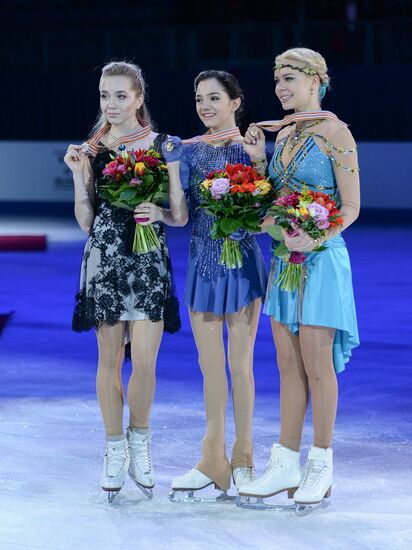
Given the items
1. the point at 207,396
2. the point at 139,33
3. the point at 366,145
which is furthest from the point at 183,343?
the point at 139,33

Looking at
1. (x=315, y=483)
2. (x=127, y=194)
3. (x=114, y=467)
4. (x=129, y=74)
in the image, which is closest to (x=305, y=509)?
(x=315, y=483)

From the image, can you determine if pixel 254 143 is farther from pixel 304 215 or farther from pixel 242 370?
pixel 242 370

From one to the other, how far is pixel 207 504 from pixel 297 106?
1.50 m

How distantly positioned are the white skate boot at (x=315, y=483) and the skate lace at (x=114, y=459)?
68 centimetres

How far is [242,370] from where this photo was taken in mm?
4379

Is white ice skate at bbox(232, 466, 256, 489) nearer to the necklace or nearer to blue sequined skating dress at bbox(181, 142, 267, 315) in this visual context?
blue sequined skating dress at bbox(181, 142, 267, 315)

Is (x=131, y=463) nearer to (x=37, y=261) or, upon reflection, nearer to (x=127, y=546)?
(x=127, y=546)

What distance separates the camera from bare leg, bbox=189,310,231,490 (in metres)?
4.38

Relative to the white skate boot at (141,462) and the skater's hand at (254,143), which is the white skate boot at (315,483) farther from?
the skater's hand at (254,143)

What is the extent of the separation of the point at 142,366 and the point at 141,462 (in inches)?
14.4

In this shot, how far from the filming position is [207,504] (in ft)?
14.1

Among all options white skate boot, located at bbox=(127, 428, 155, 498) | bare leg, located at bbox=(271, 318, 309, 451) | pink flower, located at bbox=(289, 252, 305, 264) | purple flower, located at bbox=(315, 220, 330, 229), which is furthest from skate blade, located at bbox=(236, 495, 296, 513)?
purple flower, located at bbox=(315, 220, 330, 229)

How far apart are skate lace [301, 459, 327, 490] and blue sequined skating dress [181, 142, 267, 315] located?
636mm

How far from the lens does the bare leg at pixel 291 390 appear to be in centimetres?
431
